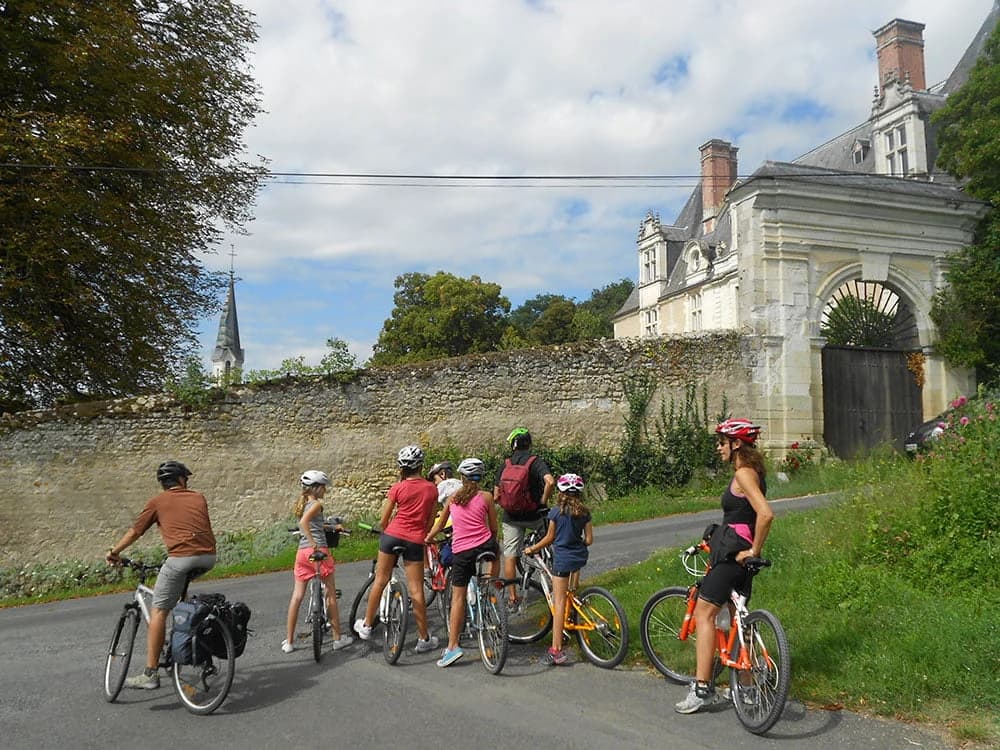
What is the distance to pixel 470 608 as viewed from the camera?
21.6 ft

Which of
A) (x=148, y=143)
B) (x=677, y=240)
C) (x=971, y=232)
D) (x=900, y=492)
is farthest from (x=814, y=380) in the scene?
(x=677, y=240)

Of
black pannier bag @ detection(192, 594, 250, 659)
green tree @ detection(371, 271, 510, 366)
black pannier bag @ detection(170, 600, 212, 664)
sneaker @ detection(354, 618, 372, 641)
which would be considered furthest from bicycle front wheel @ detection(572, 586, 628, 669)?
green tree @ detection(371, 271, 510, 366)

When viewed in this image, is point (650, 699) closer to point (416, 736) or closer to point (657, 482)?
point (416, 736)

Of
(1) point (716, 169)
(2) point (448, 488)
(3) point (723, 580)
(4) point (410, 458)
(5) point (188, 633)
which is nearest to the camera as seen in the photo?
(3) point (723, 580)

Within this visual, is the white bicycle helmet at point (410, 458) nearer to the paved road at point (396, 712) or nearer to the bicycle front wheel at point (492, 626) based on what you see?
the bicycle front wheel at point (492, 626)

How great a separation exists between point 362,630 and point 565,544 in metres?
2.07

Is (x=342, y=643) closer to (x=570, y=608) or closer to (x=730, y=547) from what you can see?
(x=570, y=608)

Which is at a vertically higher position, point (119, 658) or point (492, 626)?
point (492, 626)

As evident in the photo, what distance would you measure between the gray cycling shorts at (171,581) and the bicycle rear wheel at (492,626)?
213 cm

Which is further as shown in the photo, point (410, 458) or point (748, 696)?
point (410, 458)

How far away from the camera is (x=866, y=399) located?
1825cm

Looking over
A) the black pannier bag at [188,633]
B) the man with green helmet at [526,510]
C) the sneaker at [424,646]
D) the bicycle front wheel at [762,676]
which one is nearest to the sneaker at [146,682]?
the black pannier bag at [188,633]

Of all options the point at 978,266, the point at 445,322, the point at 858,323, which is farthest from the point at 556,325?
the point at 978,266

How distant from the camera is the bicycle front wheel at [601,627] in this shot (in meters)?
6.10
